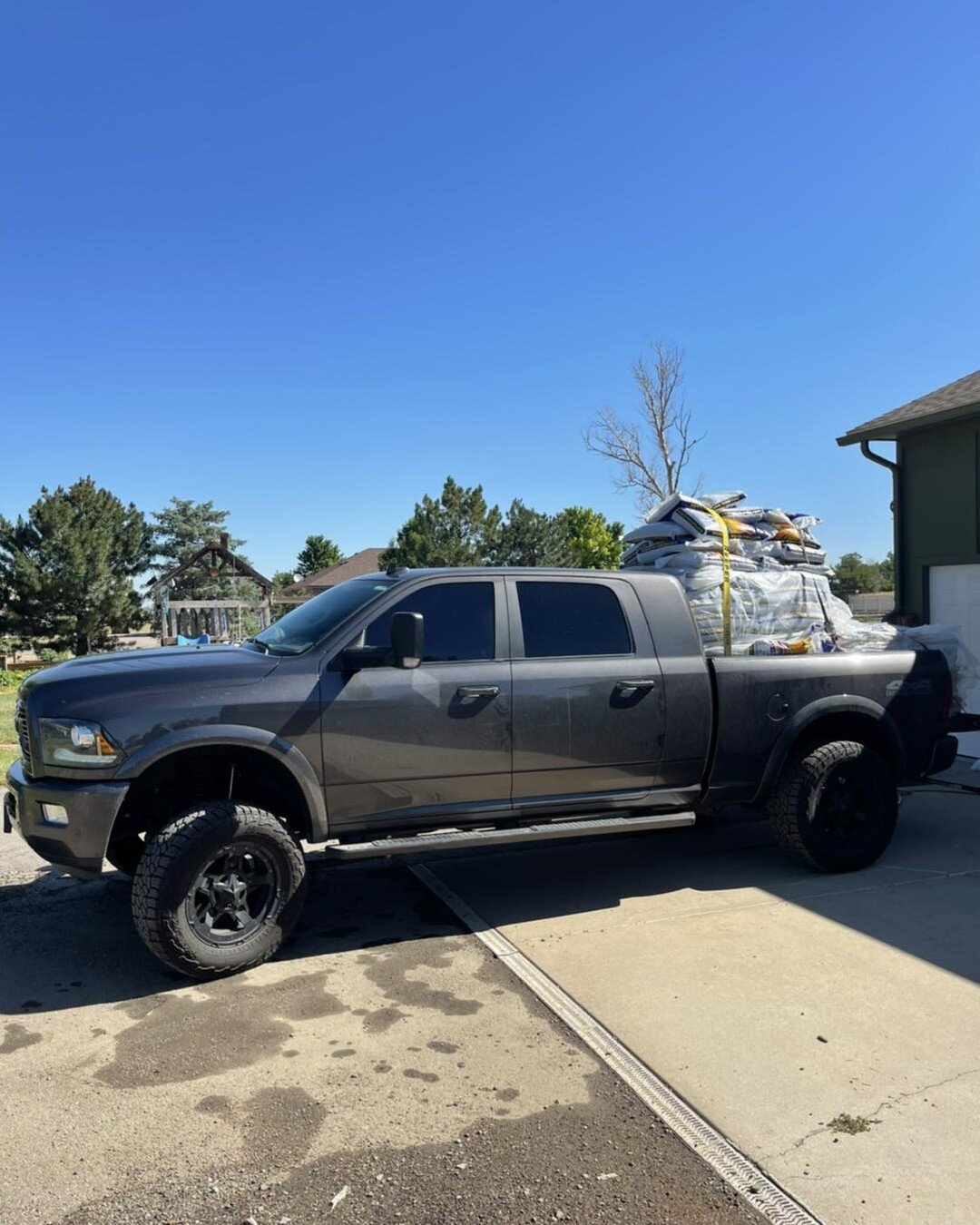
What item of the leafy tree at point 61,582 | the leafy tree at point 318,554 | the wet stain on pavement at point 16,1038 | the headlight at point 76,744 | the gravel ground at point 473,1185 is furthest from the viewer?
the leafy tree at point 318,554

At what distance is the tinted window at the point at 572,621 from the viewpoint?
522cm

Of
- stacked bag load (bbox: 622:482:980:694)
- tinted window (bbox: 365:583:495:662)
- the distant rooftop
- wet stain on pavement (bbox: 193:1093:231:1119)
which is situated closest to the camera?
wet stain on pavement (bbox: 193:1093:231:1119)

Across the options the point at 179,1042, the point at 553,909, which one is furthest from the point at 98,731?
the point at 553,909

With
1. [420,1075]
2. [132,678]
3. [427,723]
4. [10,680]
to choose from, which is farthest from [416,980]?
[10,680]

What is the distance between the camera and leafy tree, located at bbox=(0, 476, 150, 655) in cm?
3228

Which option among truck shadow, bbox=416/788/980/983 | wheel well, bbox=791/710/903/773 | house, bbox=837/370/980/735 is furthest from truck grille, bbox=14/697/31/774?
house, bbox=837/370/980/735

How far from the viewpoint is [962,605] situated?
10016 millimetres

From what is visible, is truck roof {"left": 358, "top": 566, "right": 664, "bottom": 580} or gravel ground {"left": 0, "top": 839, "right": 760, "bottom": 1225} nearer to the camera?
gravel ground {"left": 0, "top": 839, "right": 760, "bottom": 1225}

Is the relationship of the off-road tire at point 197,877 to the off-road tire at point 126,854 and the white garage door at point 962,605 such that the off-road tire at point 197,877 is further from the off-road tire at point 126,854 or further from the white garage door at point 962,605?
the white garage door at point 962,605

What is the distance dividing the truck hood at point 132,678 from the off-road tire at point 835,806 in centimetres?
324

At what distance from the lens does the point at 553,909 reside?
5.35 meters

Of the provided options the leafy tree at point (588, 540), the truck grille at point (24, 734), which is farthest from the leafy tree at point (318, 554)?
the truck grille at point (24, 734)

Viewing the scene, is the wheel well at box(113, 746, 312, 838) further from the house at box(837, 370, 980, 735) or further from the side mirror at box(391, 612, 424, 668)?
the house at box(837, 370, 980, 735)

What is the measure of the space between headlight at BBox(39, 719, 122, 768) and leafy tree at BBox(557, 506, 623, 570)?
42.6 m
